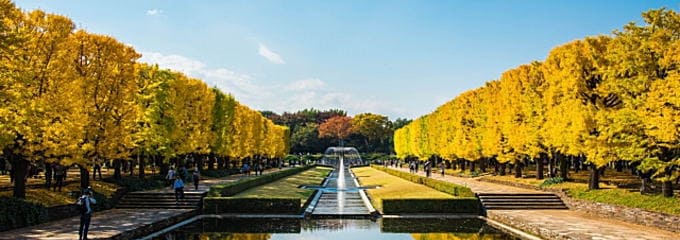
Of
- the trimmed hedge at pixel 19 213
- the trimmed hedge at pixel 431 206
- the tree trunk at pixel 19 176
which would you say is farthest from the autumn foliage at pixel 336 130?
the trimmed hedge at pixel 19 213

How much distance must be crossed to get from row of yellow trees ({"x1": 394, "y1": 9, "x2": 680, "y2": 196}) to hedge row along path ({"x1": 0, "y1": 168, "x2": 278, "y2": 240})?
64.2 ft

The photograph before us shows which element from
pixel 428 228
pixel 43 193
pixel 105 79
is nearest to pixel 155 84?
pixel 105 79

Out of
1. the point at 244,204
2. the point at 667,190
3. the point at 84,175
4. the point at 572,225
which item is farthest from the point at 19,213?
the point at 667,190

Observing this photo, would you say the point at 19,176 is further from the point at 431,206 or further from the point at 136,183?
the point at 431,206

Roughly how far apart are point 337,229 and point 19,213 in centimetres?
1184

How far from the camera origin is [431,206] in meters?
28.6

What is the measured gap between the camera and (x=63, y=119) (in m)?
24.3

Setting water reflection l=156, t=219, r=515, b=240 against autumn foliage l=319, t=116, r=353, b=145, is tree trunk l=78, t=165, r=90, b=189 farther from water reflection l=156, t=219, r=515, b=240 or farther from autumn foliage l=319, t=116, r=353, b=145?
autumn foliage l=319, t=116, r=353, b=145

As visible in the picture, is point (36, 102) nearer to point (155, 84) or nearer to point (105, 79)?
point (105, 79)

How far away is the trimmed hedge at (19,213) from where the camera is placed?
20427mm

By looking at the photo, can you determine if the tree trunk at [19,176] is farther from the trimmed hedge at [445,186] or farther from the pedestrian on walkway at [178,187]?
the trimmed hedge at [445,186]

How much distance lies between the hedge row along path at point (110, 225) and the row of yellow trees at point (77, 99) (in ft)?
→ 9.91

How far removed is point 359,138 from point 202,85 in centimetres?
11177

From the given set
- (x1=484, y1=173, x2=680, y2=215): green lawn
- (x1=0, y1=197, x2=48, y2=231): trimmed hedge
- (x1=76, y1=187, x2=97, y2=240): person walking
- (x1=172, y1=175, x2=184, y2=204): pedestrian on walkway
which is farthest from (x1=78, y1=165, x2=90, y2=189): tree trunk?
(x1=484, y1=173, x2=680, y2=215): green lawn
